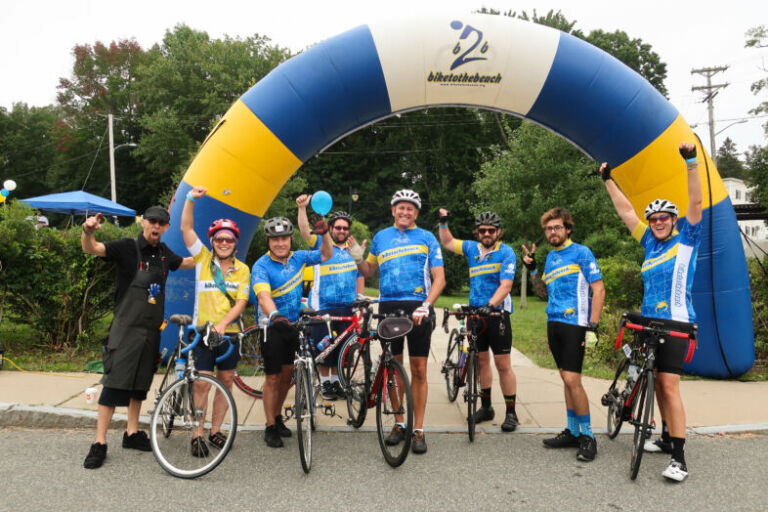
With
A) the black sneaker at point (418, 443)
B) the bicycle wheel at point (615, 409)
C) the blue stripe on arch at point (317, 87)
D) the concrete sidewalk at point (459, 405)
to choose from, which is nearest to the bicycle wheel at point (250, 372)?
the concrete sidewalk at point (459, 405)

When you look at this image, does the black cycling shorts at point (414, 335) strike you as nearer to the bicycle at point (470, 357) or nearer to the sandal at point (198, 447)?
the bicycle at point (470, 357)

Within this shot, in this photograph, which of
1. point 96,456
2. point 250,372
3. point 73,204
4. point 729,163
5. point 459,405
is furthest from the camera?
point 729,163

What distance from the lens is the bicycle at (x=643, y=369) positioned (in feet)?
11.9

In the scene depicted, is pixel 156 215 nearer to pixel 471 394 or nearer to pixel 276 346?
pixel 276 346

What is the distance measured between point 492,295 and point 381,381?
59.3 inches

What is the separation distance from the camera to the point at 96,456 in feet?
12.3

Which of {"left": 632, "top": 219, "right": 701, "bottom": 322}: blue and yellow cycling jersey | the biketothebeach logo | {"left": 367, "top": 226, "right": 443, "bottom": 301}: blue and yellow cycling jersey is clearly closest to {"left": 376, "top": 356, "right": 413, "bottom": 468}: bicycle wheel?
{"left": 367, "top": 226, "right": 443, "bottom": 301}: blue and yellow cycling jersey

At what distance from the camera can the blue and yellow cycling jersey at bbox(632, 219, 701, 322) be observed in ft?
12.5

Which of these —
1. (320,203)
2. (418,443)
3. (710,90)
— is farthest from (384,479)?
(710,90)

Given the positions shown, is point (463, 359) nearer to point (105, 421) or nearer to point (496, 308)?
point (496, 308)

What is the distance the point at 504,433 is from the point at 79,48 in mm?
44216

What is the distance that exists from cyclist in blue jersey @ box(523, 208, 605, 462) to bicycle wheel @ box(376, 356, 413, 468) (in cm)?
135

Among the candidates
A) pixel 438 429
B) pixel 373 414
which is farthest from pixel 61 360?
pixel 438 429

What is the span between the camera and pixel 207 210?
5.80 meters
